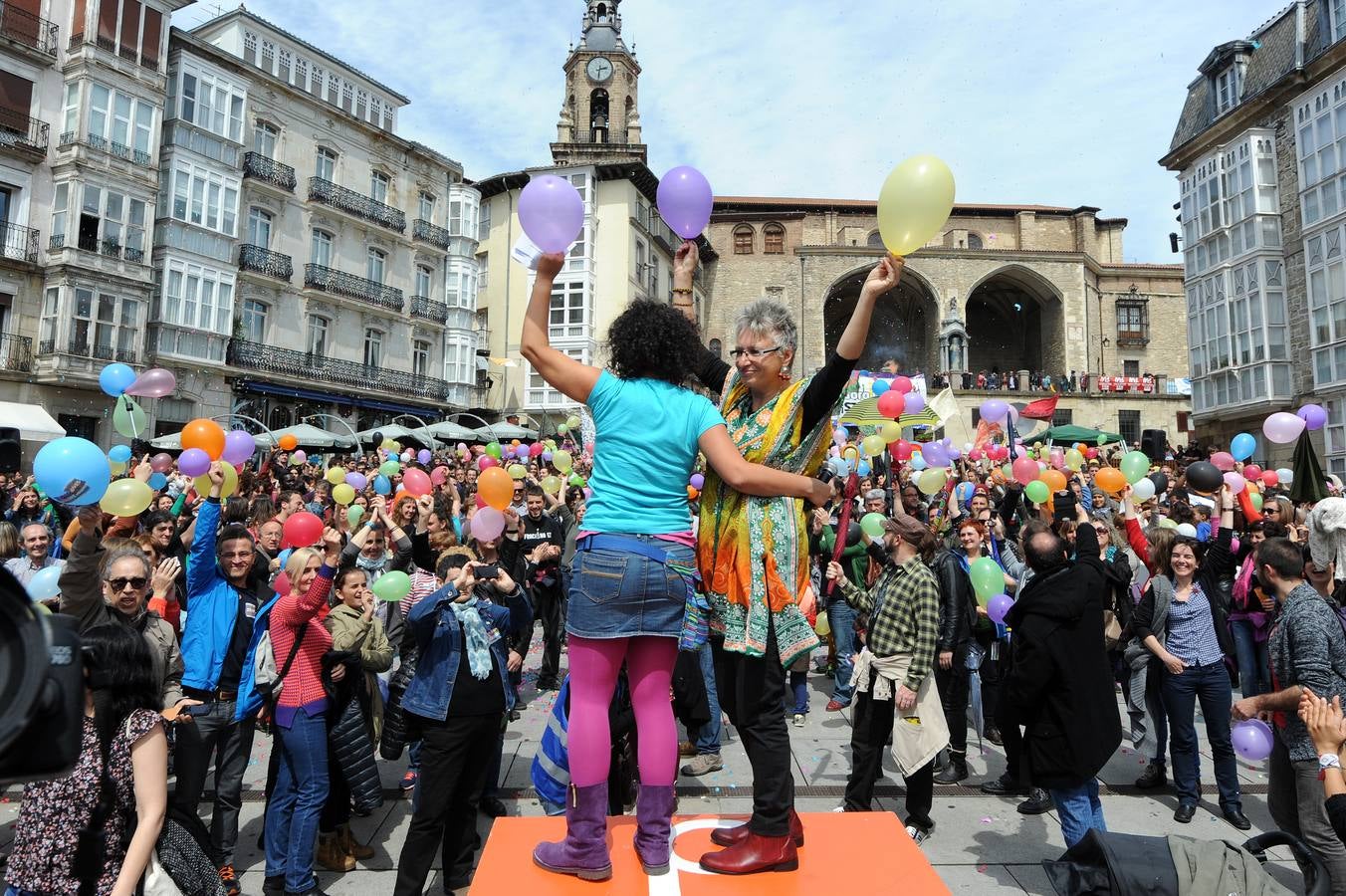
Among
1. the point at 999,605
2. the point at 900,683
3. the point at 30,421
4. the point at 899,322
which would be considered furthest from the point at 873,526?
the point at 899,322

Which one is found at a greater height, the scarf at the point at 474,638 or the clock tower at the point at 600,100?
the clock tower at the point at 600,100

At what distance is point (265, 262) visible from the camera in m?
26.4

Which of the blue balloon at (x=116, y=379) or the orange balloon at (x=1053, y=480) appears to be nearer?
the blue balloon at (x=116, y=379)

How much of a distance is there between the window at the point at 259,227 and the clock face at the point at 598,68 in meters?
21.0

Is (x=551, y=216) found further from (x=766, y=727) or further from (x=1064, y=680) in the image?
(x=1064, y=680)

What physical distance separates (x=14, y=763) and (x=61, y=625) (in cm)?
23

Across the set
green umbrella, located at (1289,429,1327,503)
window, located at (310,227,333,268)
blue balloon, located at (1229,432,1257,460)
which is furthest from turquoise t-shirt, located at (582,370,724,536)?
Result: window, located at (310,227,333,268)

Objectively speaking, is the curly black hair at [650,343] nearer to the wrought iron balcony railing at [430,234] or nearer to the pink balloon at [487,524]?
the pink balloon at [487,524]

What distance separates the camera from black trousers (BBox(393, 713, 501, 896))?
11.5 ft

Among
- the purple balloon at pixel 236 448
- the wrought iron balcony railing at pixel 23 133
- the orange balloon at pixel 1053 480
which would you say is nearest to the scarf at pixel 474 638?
the purple balloon at pixel 236 448

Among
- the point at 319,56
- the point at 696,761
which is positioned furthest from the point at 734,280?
the point at 696,761

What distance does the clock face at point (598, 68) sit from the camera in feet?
135

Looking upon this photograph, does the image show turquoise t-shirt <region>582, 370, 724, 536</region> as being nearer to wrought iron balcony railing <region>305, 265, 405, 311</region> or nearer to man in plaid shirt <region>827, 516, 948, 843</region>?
man in plaid shirt <region>827, 516, 948, 843</region>

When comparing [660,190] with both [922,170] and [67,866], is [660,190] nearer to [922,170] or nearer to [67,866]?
[922,170]
